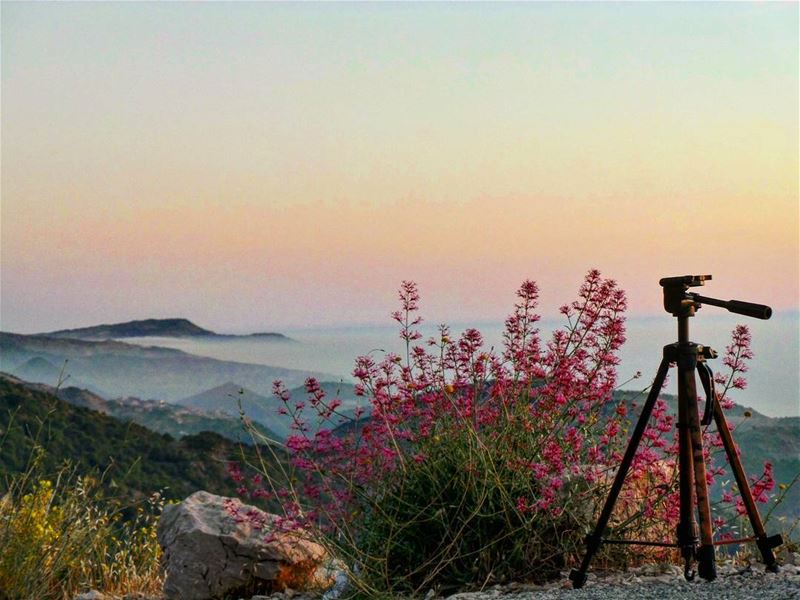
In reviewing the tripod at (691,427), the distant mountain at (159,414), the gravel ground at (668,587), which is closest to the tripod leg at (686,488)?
the tripod at (691,427)

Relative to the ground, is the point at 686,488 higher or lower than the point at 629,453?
lower

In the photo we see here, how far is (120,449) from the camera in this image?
50.6ft

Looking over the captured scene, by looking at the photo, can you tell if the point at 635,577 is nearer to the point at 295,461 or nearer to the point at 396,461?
the point at 396,461

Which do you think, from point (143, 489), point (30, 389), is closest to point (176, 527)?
point (143, 489)

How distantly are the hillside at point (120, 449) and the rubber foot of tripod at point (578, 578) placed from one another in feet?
Answer: 29.5

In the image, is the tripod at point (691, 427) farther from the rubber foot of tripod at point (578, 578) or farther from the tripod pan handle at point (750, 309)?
the rubber foot of tripod at point (578, 578)

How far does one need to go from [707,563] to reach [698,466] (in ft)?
1.81

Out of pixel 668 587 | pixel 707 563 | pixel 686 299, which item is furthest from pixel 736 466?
pixel 686 299

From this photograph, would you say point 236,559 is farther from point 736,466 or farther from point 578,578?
point 736,466

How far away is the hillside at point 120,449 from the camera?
14633 mm

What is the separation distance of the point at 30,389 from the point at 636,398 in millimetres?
14092

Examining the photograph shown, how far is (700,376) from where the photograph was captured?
5.78 m

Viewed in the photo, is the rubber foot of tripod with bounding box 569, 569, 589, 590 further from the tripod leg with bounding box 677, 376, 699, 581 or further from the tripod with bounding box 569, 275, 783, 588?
the tripod leg with bounding box 677, 376, 699, 581

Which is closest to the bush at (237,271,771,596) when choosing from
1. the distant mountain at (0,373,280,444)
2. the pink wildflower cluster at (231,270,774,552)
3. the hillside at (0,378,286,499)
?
the pink wildflower cluster at (231,270,774,552)
